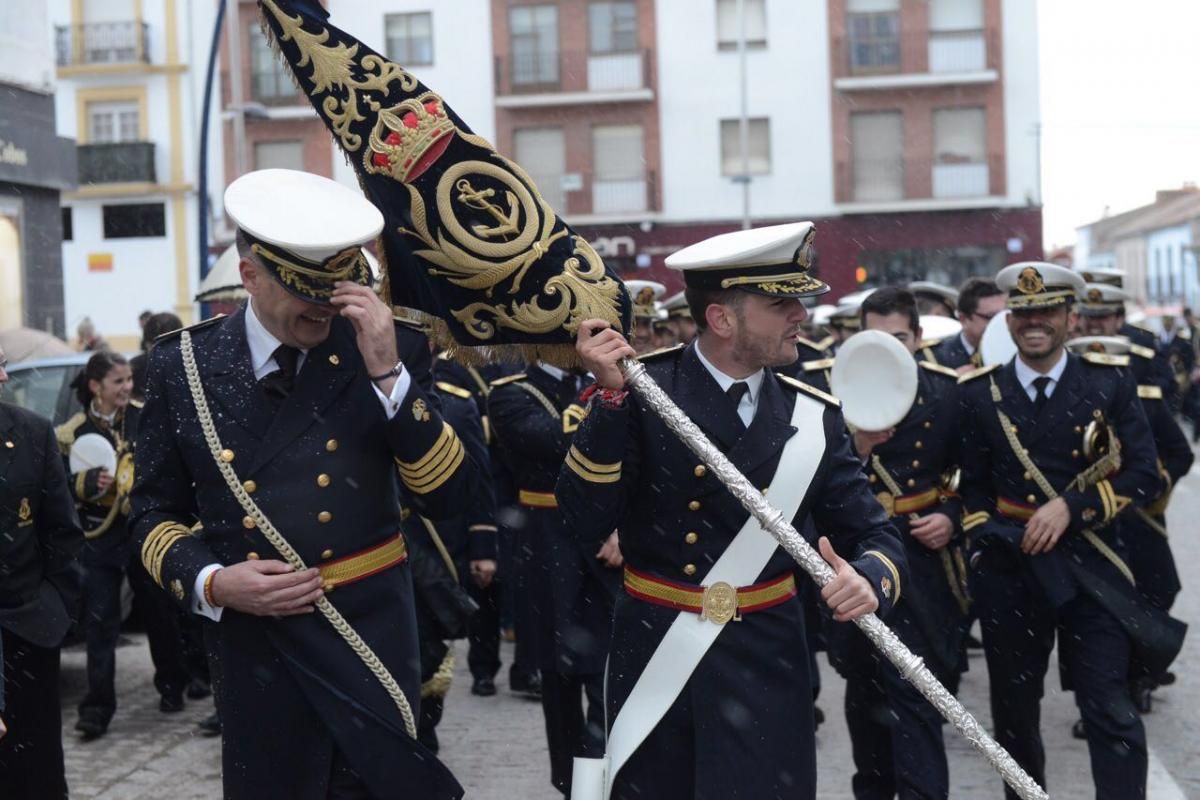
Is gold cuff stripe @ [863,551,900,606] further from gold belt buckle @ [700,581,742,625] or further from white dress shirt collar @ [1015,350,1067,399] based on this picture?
white dress shirt collar @ [1015,350,1067,399]

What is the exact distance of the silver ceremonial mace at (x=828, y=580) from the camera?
13.6 ft

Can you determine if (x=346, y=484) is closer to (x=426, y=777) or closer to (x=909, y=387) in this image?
(x=426, y=777)

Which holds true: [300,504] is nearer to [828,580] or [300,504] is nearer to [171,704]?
[828,580]

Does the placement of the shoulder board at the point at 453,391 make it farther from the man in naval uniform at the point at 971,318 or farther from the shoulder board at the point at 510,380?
the man in naval uniform at the point at 971,318

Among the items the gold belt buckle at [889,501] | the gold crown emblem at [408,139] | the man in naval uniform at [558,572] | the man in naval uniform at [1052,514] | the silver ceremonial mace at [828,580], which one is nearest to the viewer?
the silver ceremonial mace at [828,580]

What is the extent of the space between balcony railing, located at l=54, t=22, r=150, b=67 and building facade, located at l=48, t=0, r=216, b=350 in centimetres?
2

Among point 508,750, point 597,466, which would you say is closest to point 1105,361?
point 597,466

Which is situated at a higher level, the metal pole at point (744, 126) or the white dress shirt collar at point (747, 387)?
the metal pole at point (744, 126)

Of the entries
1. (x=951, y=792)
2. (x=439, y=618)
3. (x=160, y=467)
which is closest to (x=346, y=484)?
(x=160, y=467)

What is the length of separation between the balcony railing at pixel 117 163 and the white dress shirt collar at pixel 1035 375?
121 ft

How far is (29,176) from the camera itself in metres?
20.1

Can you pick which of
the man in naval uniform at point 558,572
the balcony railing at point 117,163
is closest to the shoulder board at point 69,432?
the man in naval uniform at point 558,572

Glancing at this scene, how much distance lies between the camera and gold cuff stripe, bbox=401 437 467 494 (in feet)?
14.1

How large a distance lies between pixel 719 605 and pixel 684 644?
0.44ft
